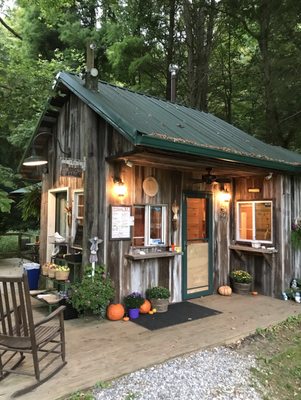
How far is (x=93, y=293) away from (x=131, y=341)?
926mm

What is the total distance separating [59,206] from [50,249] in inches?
35.4

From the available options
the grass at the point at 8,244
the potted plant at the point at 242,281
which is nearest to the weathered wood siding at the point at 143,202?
the potted plant at the point at 242,281

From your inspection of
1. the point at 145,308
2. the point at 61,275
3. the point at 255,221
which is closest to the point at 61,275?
the point at 61,275

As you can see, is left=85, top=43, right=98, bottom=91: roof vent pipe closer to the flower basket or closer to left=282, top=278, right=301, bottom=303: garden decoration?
the flower basket

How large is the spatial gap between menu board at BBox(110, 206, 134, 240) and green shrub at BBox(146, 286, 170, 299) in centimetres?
96

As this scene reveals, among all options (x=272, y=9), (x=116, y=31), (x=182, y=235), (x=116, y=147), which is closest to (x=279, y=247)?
(x=182, y=235)

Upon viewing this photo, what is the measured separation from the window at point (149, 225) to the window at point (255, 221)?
1949mm

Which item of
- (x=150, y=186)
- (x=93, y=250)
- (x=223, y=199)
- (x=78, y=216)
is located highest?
(x=150, y=186)

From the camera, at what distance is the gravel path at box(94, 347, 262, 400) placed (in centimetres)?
288

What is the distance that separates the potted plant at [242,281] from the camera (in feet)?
21.2

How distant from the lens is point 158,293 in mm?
5301

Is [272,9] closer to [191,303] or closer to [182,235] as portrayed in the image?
[182,235]

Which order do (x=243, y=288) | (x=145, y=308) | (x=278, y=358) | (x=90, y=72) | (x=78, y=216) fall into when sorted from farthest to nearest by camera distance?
(x=243, y=288) → (x=78, y=216) → (x=90, y=72) → (x=145, y=308) → (x=278, y=358)

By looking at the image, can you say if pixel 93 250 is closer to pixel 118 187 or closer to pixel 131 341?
pixel 118 187
